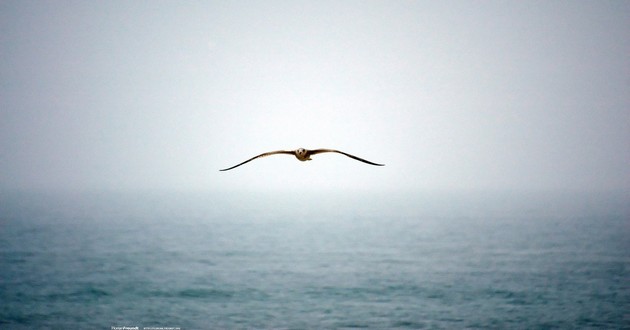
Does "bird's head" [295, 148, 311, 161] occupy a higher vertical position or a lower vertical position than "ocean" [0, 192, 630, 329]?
higher

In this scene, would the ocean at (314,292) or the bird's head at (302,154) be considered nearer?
the bird's head at (302,154)

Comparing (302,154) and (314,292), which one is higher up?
(302,154)

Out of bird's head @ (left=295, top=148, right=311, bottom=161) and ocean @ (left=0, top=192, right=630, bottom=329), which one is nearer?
bird's head @ (left=295, top=148, right=311, bottom=161)

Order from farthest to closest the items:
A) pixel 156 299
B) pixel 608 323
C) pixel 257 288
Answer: pixel 257 288, pixel 156 299, pixel 608 323

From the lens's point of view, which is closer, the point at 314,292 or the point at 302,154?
the point at 302,154

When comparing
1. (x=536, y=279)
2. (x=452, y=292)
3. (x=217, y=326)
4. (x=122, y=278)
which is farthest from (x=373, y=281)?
Answer: (x=122, y=278)

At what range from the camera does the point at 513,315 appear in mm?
115438

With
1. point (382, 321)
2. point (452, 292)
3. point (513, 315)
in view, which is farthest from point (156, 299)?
point (513, 315)

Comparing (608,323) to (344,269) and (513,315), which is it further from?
(344,269)

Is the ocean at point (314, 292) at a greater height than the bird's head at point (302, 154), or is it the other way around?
the bird's head at point (302, 154)

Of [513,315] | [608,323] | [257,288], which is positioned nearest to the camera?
[608,323]

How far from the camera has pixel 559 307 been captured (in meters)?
120

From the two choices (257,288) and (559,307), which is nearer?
(559,307)

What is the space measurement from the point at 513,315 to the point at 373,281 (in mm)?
46107
